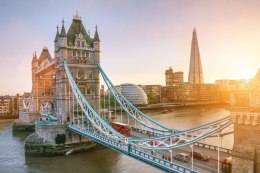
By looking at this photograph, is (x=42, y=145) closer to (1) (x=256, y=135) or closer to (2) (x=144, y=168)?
(2) (x=144, y=168)

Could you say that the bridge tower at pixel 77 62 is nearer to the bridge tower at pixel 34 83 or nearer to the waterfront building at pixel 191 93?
the bridge tower at pixel 34 83

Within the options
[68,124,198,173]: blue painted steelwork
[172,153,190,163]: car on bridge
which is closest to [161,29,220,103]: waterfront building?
[68,124,198,173]: blue painted steelwork

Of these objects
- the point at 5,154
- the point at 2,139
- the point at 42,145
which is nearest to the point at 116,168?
the point at 42,145

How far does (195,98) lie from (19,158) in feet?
475

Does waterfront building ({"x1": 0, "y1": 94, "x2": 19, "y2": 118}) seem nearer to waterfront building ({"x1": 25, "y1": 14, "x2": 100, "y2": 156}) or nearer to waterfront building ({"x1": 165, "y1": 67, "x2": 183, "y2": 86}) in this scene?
waterfront building ({"x1": 25, "y1": 14, "x2": 100, "y2": 156})

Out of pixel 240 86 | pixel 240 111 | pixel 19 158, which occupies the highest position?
pixel 240 86

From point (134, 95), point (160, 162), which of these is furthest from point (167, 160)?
point (134, 95)

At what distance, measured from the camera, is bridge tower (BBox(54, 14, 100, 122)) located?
40.9m

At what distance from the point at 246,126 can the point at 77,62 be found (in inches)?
1242

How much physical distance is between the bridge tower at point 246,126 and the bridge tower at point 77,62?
2872 cm

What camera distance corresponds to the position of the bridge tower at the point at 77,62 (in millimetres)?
40906

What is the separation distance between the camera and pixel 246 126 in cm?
1503

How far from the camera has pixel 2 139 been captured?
49.0 metres

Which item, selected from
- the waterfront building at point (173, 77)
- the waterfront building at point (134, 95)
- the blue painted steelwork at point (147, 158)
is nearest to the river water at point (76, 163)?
the blue painted steelwork at point (147, 158)
